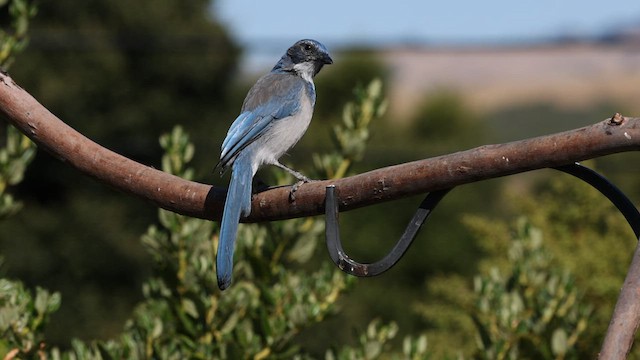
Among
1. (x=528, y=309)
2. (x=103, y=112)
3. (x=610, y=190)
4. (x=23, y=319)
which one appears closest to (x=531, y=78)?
(x=103, y=112)

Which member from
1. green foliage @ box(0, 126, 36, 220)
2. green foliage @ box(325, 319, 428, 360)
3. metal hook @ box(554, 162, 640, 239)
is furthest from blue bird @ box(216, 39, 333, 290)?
metal hook @ box(554, 162, 640, 239)

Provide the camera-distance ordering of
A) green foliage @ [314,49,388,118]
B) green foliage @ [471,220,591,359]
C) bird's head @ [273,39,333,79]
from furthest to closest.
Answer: green foliage @ [314,49,388,118] < bird's head @ [273,39,333,79] < green foliage @ [471,220,591,359]

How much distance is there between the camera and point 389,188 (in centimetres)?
218

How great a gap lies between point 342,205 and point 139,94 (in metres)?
14.9

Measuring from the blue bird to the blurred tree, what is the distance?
7.21 m

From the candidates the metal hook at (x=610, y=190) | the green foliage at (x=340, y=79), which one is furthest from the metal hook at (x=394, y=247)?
the green foliage at (x=340, y=79)

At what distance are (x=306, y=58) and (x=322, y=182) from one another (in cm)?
216

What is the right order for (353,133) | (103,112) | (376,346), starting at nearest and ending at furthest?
(376,346) → (353,133) → (103,112)

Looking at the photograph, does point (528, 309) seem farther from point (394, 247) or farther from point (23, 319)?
point (394, 247)

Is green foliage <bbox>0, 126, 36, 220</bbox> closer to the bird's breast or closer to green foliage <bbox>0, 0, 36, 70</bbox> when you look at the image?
green foliage <bbox>0, 0, 36, 70</bbox>

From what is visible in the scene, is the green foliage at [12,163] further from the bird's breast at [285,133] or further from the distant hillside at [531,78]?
the distant hillside at [531,78]

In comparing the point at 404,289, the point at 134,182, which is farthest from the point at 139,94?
the point at 134,182

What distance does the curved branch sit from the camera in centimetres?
197

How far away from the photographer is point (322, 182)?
2.35 m
